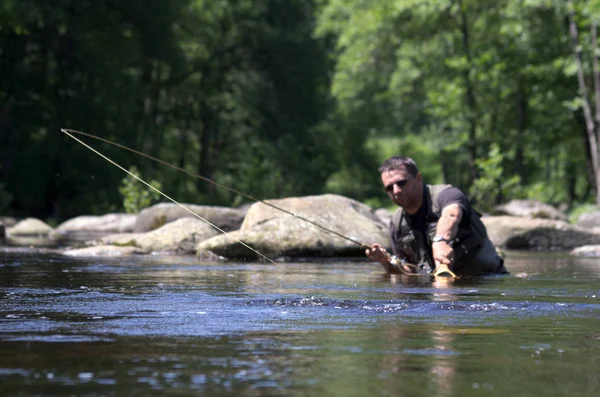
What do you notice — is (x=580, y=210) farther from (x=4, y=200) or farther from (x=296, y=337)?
(x=296, y=337)

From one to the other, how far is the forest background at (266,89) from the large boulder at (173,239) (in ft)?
51.2

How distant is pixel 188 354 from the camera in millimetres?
4652

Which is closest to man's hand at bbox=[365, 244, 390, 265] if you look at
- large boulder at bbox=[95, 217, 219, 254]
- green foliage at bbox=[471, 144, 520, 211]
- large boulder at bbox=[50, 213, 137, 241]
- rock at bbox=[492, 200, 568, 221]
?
large boulder at bbox=[95, 217, 219, 254]

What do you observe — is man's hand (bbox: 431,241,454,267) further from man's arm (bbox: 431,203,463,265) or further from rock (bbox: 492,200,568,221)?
rock (bbox: 492,200,568,221)

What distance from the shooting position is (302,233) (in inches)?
608

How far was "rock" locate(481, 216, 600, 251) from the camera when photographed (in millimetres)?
20031

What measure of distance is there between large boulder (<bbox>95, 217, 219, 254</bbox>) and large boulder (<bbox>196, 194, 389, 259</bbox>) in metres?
0.97

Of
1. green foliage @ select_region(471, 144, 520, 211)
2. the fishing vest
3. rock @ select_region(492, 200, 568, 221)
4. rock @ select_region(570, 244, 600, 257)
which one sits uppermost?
green foliage @ select_region(471, 144, 520, 211)

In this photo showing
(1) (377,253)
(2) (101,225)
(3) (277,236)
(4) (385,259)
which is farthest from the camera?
(2) (101,225)

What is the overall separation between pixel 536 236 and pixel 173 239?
22.2 feet

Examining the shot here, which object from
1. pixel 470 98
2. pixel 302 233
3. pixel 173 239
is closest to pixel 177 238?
A: pixel 173 239

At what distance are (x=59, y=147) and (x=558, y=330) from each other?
120 ft

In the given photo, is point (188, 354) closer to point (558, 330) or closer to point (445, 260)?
point (558, 330)

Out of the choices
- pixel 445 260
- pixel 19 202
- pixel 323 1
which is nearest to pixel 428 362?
pixel 445 260
